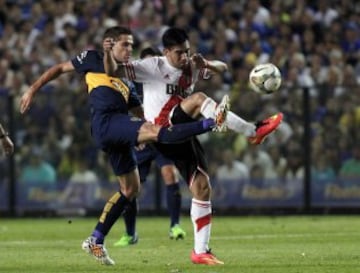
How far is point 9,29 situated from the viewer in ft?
83.8

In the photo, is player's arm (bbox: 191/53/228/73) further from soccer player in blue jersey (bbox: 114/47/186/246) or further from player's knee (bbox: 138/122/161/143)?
soccer player in blue jersey (bbox: 114/47/186/246)

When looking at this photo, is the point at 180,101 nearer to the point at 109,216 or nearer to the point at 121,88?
the point at 121,88

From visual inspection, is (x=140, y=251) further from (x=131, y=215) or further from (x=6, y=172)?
(x=6, y=172)

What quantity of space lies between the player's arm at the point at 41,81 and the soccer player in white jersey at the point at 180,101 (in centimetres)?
73

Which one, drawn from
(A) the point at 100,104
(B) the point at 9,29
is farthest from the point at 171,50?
(B) the point at 9,29

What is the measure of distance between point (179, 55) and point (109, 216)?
1.84 m

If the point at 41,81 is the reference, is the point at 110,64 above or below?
above

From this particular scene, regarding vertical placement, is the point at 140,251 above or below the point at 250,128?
below

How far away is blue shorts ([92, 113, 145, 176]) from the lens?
1223 centimetres

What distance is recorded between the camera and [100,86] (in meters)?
13.1

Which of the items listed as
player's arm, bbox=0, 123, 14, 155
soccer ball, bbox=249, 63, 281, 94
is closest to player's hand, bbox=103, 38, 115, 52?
soccer ball, bbox=249, 63, 281, 94

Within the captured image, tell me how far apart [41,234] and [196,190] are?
5.94 m

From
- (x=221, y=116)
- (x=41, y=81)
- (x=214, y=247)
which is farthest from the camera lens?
(x=214, y=247)

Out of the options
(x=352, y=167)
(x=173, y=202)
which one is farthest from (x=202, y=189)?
(x=352, y=167)
